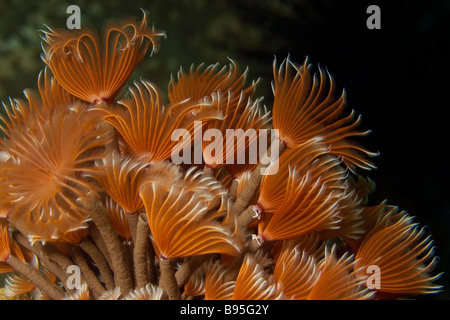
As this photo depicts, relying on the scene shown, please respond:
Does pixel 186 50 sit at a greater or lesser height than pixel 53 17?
lesser

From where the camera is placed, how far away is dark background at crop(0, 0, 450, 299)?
1458mm

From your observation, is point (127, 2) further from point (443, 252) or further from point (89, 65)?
point (443, 252)

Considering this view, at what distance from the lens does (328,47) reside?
154cm

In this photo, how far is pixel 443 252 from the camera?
163cm

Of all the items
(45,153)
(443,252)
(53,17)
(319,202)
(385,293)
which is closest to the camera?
(45,153)

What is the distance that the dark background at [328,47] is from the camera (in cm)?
146

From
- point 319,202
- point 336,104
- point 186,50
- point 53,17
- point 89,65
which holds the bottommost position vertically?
point 319,202

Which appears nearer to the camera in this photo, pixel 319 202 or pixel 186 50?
pixel 319 202

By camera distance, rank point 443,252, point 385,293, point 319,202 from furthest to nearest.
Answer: point 443,252, point 385,293, point 319,202
